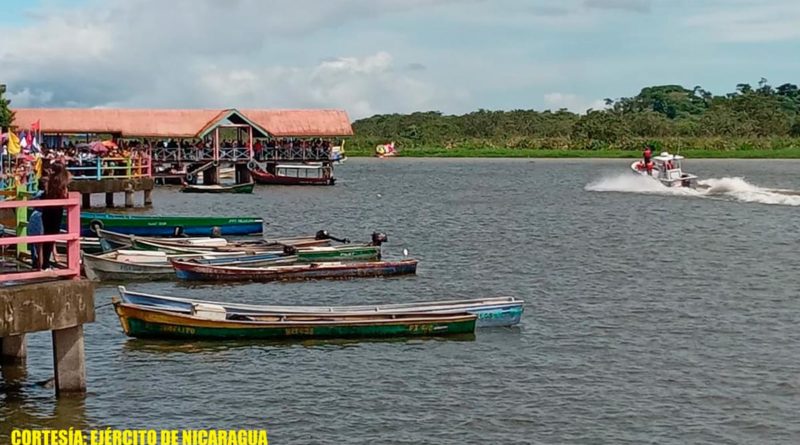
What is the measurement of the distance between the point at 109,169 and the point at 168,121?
968 inches

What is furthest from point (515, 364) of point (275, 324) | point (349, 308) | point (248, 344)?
point (248, 344)

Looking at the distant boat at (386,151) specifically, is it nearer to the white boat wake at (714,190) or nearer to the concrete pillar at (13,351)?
the white boat wake at (714,190)

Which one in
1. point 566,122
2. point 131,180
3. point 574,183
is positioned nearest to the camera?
point 131,180

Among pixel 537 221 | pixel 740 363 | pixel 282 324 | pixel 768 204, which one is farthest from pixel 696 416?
pixel 768 204

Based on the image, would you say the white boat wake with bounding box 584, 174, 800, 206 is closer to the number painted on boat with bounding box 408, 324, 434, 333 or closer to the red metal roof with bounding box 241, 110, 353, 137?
the red metal roof with bounding box 241, 110, 353, 137

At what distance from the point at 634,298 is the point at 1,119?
50.7 metres

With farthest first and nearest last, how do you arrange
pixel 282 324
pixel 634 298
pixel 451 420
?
pixel 634 298, pixel 282 324, pixel 451 420

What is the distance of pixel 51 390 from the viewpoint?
1656cm

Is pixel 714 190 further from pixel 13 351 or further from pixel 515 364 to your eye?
pixel 13 351

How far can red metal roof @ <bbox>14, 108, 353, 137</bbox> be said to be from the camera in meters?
68.2

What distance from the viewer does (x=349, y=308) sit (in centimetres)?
2205

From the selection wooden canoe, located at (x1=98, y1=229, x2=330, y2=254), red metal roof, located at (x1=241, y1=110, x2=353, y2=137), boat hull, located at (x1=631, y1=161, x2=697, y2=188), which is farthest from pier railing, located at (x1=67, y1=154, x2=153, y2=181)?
boat hull, located at (x1=631, y1=161, x2=697, y2=188)

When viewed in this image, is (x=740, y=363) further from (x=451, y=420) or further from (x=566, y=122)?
(x=566, y=122)

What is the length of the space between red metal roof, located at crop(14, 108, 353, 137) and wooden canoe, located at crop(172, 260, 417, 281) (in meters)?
41.8
